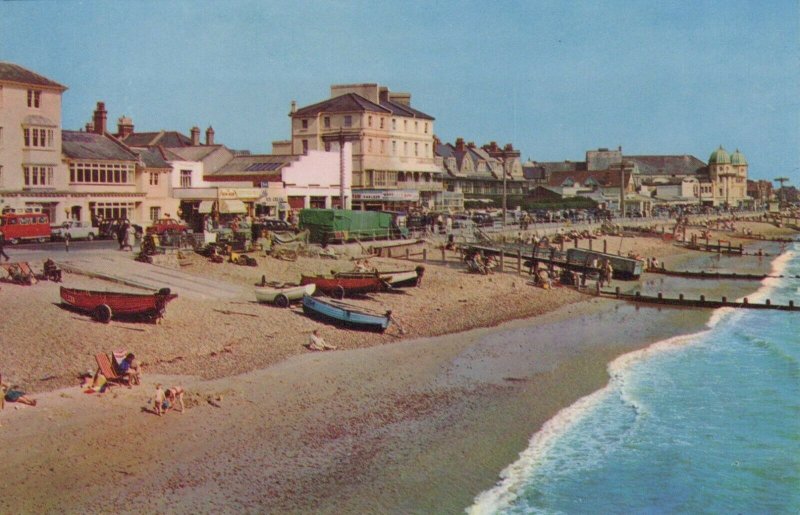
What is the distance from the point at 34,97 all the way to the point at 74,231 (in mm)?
10443

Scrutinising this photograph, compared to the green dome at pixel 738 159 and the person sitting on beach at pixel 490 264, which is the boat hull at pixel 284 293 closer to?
the person sitting on beach at pixel 490 264

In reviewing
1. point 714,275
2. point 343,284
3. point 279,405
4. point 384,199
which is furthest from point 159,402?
point 384,199

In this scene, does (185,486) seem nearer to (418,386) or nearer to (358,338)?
(418,386)

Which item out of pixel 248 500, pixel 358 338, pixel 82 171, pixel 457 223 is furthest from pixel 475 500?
pixel 457 223

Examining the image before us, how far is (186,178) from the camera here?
6156 cm

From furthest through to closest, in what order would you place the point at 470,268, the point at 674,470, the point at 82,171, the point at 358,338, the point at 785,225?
the point at 785,225
the point at 82,171
the point at 470,268
the point at 358,338
the point at 674,470

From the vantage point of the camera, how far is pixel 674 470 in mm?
17297

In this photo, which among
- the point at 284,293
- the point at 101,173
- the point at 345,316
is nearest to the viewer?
the point at 345,316

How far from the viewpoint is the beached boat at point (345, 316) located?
27469 mm

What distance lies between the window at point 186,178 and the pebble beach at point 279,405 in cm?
3314

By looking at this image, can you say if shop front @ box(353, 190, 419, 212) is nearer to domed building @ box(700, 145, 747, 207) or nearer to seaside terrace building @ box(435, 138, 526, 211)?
seaside terrace building @ box(435, 138, 526, 211)

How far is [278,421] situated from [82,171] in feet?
123

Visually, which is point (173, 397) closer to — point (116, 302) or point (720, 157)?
point (116, 302)

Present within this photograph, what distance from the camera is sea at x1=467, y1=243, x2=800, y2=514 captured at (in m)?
15.7
